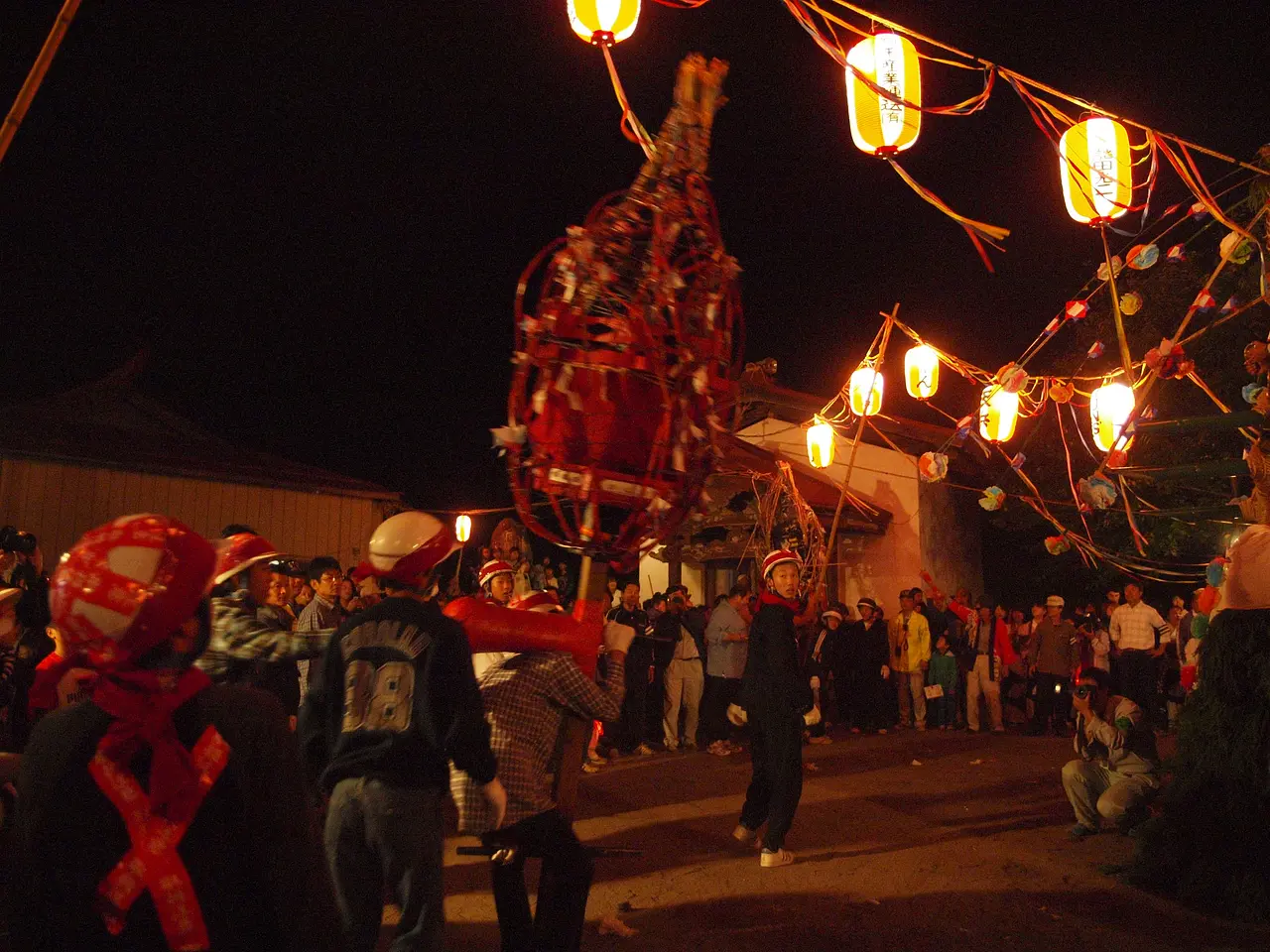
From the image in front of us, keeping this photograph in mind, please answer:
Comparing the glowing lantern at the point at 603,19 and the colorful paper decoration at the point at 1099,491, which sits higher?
the glowing lantern at the point at 603,19

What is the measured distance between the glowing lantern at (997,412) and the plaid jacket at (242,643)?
389 inches

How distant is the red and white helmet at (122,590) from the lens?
1.71 metres

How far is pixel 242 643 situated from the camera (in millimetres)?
4547

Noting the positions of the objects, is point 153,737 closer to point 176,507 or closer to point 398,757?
point 398,757

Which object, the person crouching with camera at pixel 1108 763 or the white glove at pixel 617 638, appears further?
the person crouching with camera at pixel 1108 763

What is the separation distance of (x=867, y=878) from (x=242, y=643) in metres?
4.16

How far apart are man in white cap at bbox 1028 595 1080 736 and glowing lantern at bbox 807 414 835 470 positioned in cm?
403

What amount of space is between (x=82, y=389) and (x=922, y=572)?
16831mm

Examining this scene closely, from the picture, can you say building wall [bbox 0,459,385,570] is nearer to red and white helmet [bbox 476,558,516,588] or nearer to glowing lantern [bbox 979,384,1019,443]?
red and white helmet [bbox 476,558,516,588]

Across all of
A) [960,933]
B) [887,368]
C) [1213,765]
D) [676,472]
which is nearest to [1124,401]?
[1213,765]

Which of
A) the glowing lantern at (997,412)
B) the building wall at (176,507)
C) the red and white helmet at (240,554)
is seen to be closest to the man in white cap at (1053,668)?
the glowing lantern at (997,412)

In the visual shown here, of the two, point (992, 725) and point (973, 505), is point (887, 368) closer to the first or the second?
point (973, 505)

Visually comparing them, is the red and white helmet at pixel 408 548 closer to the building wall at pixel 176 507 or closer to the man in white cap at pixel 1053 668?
the man in white cap at pixel 1053 668

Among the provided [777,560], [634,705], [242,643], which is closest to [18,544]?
[242,643]
